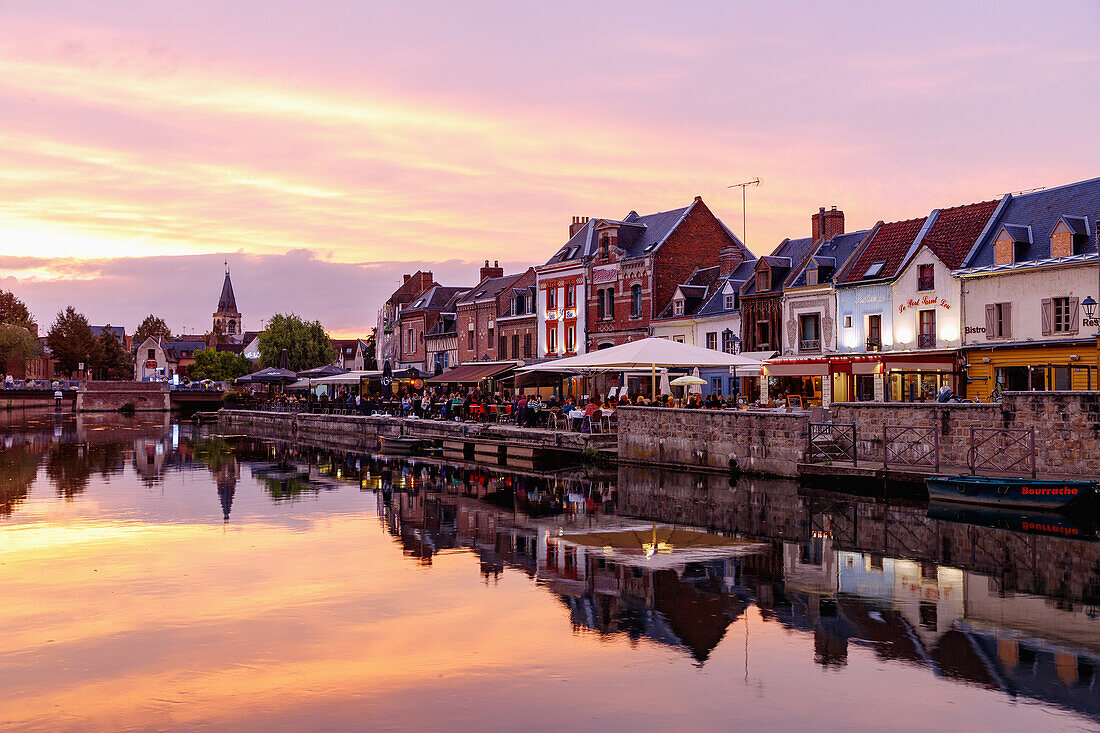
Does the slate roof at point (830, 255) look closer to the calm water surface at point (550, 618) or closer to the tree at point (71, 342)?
the calm water surface at point (550, 618)

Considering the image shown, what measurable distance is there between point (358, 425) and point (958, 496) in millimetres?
38174

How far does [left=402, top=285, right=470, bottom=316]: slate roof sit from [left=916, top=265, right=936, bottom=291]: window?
44.1 meters

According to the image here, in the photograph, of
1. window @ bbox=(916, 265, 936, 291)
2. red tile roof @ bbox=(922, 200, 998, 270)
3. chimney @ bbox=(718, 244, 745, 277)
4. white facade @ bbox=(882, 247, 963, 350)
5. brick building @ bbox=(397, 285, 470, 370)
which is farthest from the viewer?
brick building @ bbox=(397, 285, 470, 370)

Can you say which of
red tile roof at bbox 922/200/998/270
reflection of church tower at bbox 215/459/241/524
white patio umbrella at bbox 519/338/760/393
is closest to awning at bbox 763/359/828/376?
red tile roof at bbox 922/200/998/270

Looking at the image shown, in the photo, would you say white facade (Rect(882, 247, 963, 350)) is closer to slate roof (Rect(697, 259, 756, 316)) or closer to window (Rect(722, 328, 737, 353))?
window (Rect(722, 328, 737, 353))

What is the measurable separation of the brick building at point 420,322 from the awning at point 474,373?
69.7 ft

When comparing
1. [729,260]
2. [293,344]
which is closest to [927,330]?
[729,260]

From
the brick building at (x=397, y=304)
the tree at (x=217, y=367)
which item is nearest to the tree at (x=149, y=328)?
the tree at (x=217, y=367)

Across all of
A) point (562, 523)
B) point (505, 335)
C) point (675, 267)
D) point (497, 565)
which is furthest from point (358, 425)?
point (497, 565)

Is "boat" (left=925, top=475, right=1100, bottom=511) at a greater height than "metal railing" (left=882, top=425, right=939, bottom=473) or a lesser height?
lesser

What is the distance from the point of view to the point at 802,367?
4053 cm

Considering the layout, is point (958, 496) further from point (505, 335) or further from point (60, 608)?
point (505, 335)

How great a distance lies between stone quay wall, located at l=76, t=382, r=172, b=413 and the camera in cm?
9706

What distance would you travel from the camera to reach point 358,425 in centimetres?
5406
